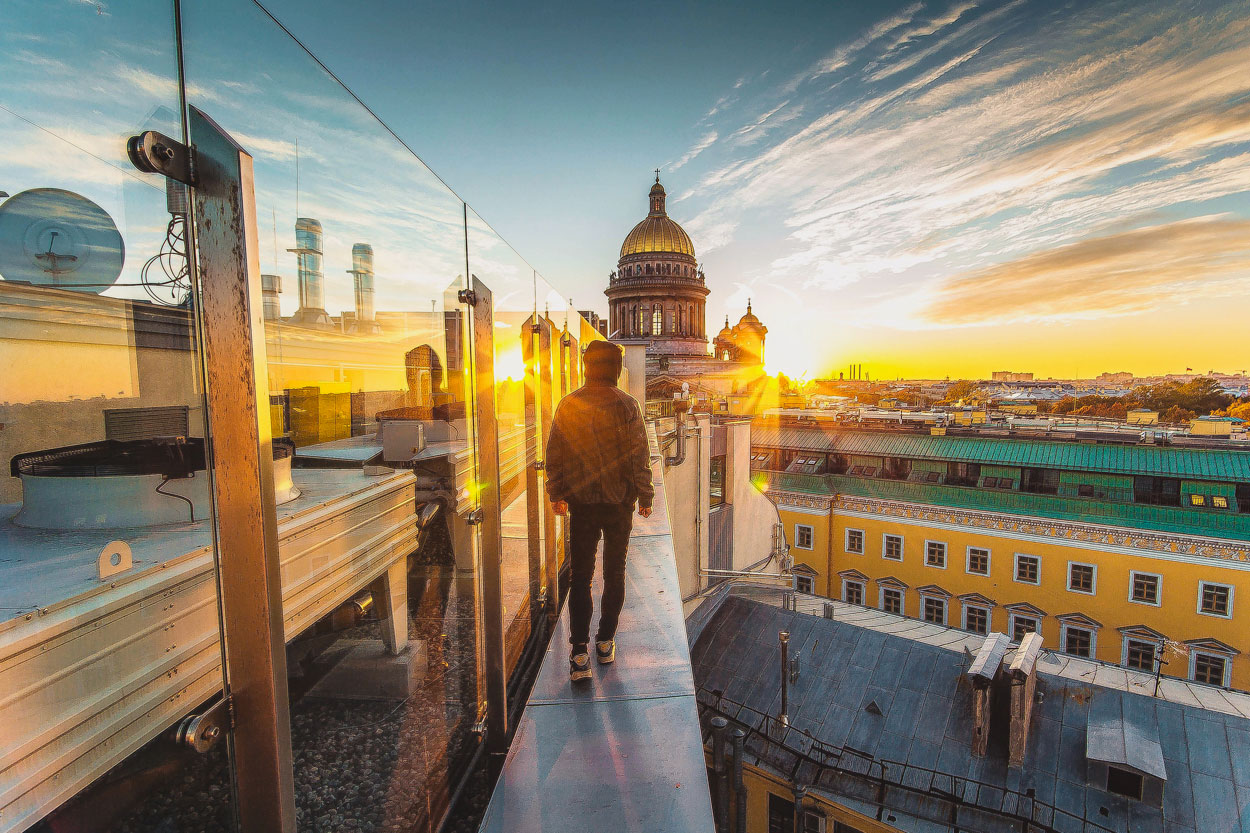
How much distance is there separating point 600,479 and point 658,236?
55.0 meters

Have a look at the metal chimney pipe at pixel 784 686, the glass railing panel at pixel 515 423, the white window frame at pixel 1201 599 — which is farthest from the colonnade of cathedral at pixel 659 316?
the glass railing panel at pixel 515 423

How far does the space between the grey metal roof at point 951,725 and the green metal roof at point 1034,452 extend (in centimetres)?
1182

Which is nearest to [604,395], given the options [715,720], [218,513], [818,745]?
[218,513]

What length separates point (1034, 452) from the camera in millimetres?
20641

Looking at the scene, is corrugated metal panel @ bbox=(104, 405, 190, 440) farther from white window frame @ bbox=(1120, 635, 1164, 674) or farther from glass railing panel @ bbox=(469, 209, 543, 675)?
white window frame @ bbox=(1120, 635, 1164, 674)

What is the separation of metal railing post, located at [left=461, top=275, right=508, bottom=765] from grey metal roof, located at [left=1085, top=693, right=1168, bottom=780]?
11.0 meters

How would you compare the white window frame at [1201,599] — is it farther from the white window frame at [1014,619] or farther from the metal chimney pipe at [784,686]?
the metal chimney pipe at [784,686]

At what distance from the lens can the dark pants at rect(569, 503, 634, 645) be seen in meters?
2.37

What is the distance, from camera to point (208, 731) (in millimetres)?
965

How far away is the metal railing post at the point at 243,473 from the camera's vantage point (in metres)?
0.92

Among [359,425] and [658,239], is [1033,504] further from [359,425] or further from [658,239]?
[658,239]

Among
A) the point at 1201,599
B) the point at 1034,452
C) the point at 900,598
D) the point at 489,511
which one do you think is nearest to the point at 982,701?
the point at 489,511

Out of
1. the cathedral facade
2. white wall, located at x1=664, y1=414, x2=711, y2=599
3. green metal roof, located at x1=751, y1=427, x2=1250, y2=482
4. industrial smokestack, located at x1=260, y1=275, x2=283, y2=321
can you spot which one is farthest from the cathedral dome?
industrial smokestack, located at x1=260, y1=275, x2=283, y2=321

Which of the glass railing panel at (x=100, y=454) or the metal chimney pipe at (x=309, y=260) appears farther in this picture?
the metal chimney pipe at (x=309, y=260)
